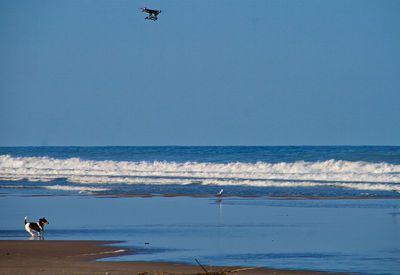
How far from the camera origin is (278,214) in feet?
48.9

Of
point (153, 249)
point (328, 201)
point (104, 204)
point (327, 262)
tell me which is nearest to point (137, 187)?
point (104, 204)

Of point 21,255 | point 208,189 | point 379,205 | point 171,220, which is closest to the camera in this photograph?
point 21,255

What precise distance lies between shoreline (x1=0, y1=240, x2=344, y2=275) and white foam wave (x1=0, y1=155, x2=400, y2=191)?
49.9 feet

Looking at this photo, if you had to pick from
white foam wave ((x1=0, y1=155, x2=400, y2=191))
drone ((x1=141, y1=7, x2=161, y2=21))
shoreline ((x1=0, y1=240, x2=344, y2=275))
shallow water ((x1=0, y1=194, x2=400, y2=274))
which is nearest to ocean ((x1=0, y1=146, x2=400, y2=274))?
shallow water ((x1=0, y1=194, x2=400, y2=274))

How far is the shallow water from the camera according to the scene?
922 cm

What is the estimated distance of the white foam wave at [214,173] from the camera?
26425 millimetres

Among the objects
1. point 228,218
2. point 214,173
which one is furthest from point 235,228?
point 214,173

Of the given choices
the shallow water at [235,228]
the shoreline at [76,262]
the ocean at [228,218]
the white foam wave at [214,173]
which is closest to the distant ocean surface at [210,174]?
the white foam wave at [214,173]

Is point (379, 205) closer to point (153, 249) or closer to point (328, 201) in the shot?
point (328, 201)

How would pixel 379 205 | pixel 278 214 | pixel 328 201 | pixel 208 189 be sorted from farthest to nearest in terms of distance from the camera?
pixel 208 189 → pixel 328 201 → pixel 379 205 → pixel 278 214

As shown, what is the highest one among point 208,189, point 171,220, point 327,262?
point 208,189

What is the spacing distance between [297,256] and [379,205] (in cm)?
855

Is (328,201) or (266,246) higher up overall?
(328,201)

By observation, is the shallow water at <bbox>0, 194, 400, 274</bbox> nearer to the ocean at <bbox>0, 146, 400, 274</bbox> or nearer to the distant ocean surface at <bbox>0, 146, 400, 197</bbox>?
the ocean at <bbox>0, 146, 400, 274</bbox>
